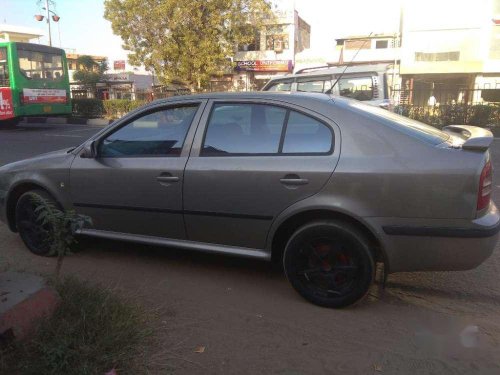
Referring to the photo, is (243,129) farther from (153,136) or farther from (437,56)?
(437,56)

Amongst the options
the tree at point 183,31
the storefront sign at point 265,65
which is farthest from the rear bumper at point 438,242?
the storefront sign at point 265,65

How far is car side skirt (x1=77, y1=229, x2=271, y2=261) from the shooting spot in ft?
11.5

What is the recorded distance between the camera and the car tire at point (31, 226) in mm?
4273

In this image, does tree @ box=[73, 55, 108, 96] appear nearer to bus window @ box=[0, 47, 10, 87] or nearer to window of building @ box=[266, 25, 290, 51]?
window of building @ box=[266, 25, 290, 51]

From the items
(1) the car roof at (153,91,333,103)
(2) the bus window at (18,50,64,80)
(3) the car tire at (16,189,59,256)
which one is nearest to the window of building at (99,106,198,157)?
(1) the car roof at (153,91,333,103)

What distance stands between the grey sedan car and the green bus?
14.3 m

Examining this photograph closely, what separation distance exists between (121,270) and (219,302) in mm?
1104

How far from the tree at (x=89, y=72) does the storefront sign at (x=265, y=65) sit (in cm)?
1247

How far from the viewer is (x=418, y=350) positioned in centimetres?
277

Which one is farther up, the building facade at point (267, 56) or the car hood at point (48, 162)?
the building facade at point (267, 56)

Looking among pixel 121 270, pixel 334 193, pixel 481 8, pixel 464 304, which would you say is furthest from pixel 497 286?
pixel 481 8

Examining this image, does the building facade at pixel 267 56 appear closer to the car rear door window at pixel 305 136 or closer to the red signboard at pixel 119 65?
the red signboard at pixel 119 65

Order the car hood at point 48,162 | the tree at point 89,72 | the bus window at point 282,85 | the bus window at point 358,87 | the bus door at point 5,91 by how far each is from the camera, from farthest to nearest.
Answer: the tree at point 89,72 → the bus door at point 5,91 → the bus window at point 282,85 → the bus window at point 358,87 → the car hood at point 48,162

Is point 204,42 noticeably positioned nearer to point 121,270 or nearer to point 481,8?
point 481,8
